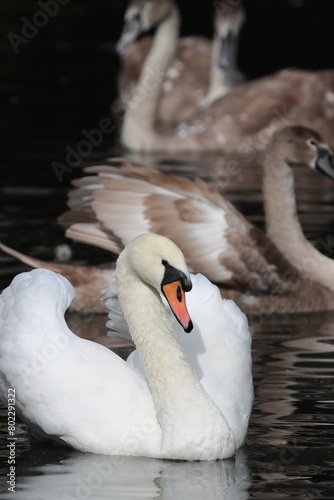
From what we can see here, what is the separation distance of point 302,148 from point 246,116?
577 centimetres

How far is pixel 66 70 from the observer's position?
1964 centimetres

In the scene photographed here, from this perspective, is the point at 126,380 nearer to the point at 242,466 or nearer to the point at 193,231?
the point at 242,466

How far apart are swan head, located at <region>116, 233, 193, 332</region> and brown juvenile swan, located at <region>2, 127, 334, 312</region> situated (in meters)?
2.96

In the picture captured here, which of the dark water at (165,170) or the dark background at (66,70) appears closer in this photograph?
the dark water at (165,170)

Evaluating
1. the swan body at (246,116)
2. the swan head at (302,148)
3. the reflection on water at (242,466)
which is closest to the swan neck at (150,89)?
the swan body at (246,116)

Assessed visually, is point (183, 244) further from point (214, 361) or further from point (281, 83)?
point (281, 83)

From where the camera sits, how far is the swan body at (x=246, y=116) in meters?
15.5

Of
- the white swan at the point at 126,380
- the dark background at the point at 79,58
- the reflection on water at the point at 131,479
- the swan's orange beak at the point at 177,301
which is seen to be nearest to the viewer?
the reflection on water at the point at 131,479

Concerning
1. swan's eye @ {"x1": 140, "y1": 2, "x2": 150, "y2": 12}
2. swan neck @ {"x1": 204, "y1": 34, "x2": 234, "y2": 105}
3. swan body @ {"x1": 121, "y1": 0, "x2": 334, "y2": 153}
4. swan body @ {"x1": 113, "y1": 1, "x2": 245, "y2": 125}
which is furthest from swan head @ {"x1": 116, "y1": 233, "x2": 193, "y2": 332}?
swan neck @ {"x1": 204, "y1": 34, "x2": 234, "y2": 105}

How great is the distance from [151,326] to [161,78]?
9.91 metres

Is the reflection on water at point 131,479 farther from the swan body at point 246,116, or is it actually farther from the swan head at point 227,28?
the swan head at point 227,28

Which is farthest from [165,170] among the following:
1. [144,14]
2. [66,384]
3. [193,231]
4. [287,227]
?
[66,384]

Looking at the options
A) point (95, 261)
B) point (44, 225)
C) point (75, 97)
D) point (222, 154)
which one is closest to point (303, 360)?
point (95, 261)

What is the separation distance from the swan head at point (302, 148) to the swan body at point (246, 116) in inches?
214
